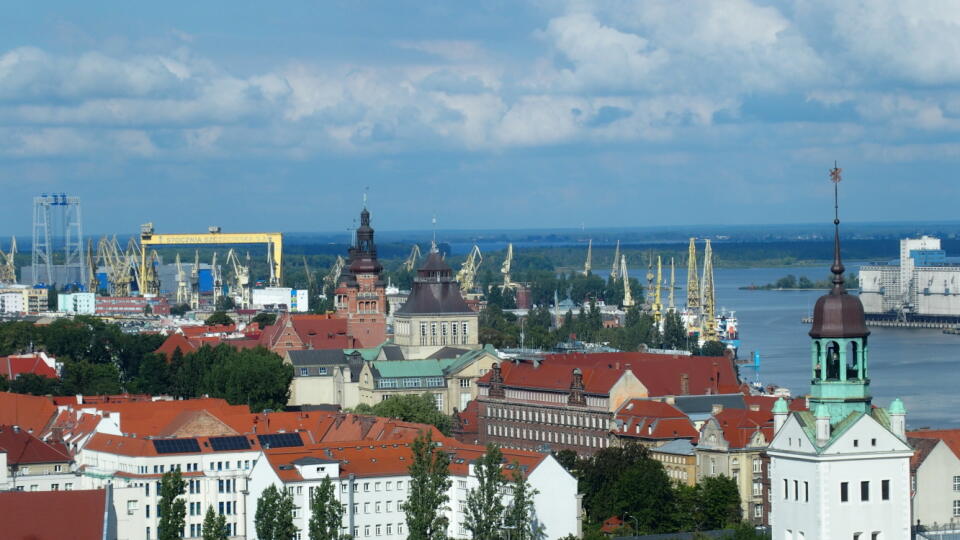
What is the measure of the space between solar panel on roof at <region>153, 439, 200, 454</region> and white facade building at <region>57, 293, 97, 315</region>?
117 meters

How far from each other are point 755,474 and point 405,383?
2925 cm

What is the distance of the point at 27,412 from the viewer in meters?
69.1

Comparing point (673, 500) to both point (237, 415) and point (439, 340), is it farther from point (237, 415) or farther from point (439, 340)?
point (439, 340)

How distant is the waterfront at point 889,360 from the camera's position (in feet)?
283

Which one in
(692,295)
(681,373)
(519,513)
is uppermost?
(692,295)

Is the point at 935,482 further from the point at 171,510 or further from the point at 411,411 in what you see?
the point at 411,411

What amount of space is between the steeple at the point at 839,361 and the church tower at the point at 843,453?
1 cm

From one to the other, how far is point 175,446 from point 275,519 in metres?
13.1

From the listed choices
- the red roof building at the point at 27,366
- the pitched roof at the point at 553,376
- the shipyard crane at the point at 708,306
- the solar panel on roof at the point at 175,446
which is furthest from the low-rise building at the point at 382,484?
the shipyard crane at the point at 708,306

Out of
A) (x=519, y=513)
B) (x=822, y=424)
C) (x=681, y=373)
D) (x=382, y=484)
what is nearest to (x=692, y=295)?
(x=681, y=373)

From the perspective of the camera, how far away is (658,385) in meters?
73.6

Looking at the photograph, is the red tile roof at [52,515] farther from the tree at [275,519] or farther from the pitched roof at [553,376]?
the pitched roof at [553,376]

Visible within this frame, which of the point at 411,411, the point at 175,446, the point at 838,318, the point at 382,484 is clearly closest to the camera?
the point at 838,318

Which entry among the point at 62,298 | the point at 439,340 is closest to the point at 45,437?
the point at 439,340
